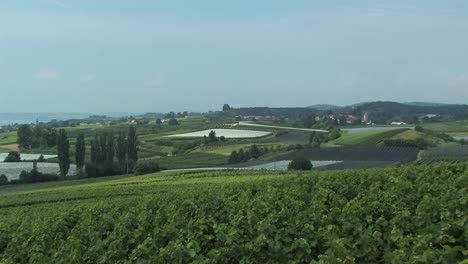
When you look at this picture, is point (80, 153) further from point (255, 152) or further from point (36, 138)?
point (36, 138)

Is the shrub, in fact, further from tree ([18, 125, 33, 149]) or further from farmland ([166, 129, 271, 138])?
tree ([18, 125, 33, 149])

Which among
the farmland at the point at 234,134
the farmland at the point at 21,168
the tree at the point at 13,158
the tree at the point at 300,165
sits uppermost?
the farmland at the point at 234,134

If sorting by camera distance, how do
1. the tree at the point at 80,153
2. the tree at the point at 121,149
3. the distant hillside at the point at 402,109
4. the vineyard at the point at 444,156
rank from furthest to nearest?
1. the distant hillside at the point at 402,109
2. the tree at the point at 121,149
3. the tree at the point at 80,153
4. the vineyard at the point at 444,156

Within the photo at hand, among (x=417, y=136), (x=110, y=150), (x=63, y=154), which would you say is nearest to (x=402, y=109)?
(x=417, y=136)

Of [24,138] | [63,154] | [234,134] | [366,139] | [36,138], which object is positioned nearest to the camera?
[63,154]

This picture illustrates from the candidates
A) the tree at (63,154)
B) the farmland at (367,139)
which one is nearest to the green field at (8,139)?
the tree at (63,154)

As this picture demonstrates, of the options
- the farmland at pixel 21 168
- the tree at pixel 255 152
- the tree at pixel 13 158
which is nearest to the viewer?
the farmland at pixel 21 168

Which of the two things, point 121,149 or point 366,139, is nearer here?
point 121,149

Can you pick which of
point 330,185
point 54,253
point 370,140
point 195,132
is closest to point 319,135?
point 370,140

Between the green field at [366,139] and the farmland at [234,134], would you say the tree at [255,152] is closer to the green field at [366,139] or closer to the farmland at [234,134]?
the green field at [366,139]

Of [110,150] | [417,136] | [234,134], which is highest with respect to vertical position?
[417,136]

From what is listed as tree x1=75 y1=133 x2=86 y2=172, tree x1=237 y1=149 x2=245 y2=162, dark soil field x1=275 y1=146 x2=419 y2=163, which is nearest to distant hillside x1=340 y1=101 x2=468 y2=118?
tree x1=237 y1=149 x2=245 y2=162

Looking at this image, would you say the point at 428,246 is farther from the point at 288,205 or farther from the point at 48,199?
the point at 48,199

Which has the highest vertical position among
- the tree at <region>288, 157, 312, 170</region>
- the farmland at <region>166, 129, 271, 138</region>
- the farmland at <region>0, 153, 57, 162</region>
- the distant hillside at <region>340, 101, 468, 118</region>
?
the distant hillside at <region>340, 101, 468, 118</region>
